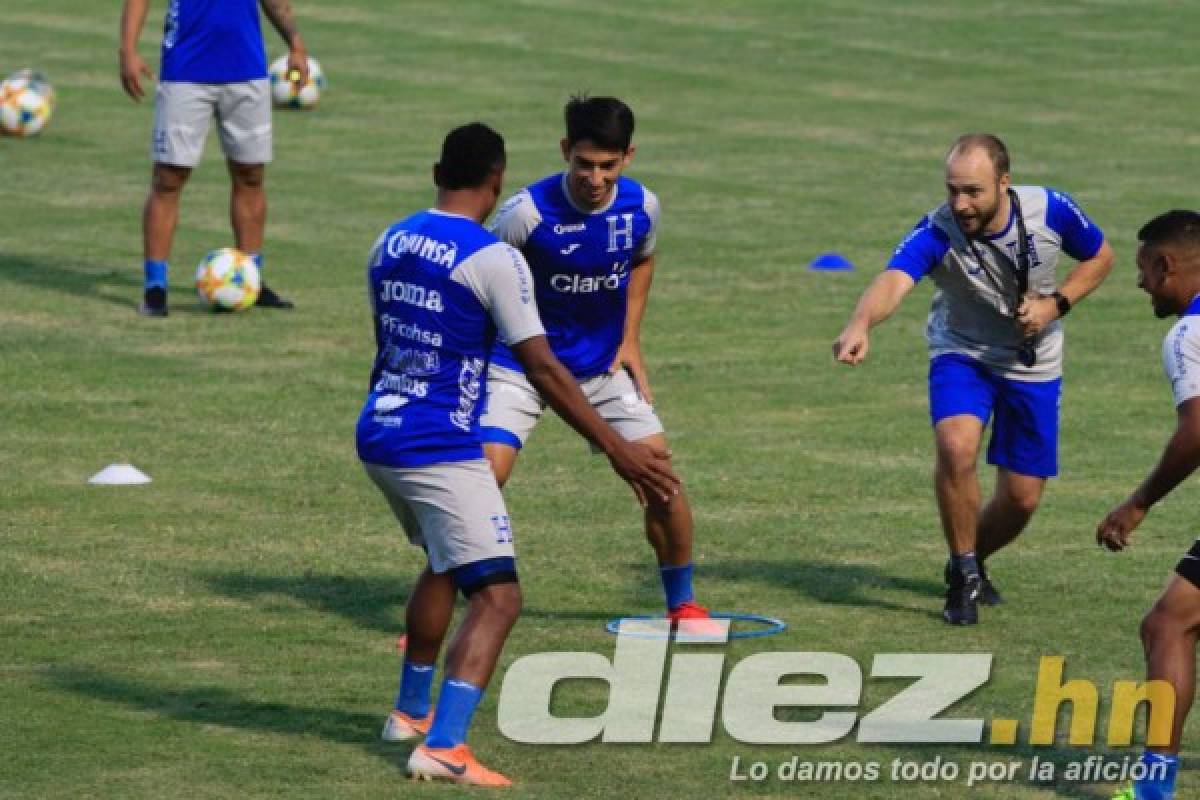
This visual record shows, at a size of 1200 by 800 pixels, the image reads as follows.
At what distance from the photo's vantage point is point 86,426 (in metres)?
14.9

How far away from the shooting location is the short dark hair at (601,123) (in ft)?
34.2

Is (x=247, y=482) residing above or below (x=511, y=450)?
below

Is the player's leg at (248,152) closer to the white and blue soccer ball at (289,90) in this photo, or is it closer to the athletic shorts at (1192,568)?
the white and blue soccer ball at (289,90)

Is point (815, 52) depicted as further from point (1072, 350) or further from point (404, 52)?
point (1072, 350)

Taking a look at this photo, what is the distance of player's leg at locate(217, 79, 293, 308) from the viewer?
1808 centimetres

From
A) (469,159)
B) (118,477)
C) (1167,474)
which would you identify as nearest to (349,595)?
(118,477)

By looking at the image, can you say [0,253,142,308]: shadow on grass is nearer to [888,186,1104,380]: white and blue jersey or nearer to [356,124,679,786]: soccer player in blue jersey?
[888,186,1104,380]: white and blue jersey

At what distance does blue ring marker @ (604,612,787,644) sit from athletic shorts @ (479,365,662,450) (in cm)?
79

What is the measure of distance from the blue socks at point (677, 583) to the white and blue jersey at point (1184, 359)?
315 centimetres

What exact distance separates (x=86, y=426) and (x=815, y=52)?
1746 centimetres

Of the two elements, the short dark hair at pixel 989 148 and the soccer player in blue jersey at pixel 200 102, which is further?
the soccer player in blue jersey at pixel 200 102

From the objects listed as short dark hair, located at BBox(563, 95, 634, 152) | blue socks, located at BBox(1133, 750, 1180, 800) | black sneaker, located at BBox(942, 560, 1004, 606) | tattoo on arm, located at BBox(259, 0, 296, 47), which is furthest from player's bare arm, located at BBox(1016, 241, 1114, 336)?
tattoo on arm, located at BBox(259, 0, 296, 47)

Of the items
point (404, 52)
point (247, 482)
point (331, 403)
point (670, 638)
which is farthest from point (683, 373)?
point (404, 52)

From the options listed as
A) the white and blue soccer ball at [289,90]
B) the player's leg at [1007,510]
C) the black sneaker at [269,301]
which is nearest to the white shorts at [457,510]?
the player's leg at [1007,510]
